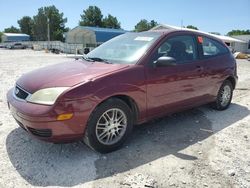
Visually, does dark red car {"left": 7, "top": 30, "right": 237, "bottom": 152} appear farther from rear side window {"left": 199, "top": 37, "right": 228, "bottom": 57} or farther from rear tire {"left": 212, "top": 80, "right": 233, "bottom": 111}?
rear tire {"left": 212, "top": 80, "right": 233, "bottom": 111}

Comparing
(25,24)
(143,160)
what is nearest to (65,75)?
(143,160)

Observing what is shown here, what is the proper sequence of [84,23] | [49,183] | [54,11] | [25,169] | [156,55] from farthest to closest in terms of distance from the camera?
1. [54,11]
2. [84,23]
3. [156,55]
4. [25,169]
5. [49,183]

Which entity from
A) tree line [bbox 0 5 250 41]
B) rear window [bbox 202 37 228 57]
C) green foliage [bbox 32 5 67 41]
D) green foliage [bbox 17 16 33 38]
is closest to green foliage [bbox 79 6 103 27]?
tree line [bbox 0 5 250 41]

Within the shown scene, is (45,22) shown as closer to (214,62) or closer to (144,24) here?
(144,24)

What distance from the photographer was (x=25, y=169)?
11.0ft

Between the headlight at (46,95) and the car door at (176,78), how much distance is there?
4.47ft

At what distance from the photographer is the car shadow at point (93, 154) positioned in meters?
3.27

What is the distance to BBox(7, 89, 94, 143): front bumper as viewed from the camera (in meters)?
3.24

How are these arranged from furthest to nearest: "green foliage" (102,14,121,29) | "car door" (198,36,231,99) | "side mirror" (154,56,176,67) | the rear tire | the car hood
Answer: "green foliage" (102,14,121,29), the rear tire, "car door" (198,36,231,99), "side mirror" (154,56,176,67), the car hood

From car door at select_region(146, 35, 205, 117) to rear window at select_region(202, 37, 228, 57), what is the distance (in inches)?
13.7

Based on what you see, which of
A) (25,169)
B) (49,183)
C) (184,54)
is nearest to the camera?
(49,183)

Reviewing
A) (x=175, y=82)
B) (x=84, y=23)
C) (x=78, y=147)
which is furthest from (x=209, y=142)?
(x=84, y=23)

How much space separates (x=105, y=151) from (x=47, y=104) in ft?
3.47

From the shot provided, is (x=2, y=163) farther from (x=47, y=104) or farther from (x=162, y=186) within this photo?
(x=162, y=186)
